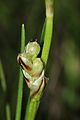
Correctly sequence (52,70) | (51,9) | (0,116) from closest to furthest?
(51,9) → (0,116) → (52,70)

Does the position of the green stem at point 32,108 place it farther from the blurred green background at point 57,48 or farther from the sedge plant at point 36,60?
the blurred green background at point 57,48

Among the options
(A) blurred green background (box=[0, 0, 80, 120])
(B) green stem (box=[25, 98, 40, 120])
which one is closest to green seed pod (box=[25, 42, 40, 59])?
(B) green stem (box=[25, 98, 40, 120])

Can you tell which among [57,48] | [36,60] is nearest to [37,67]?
[36,60]

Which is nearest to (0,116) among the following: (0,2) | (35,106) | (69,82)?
(35,106)

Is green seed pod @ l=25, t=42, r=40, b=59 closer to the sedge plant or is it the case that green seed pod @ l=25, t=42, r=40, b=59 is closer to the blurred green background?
the sedge plant

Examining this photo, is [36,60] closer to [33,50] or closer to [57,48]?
[33,50]

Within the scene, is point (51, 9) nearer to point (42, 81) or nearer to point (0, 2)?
point (42, 81)

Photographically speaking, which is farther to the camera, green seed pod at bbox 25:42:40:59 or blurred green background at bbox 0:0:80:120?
blurred green background at bbox 0:0:80:120

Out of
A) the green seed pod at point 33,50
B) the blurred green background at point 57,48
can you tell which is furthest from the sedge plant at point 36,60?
the blurred green background at point 57,48
